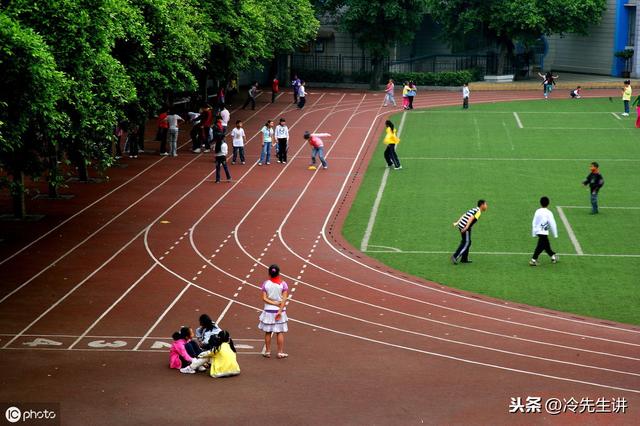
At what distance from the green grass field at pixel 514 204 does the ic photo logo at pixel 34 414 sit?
10232mm

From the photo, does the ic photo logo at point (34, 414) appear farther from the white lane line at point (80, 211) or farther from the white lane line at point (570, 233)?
the white lane line at point (570, 233)

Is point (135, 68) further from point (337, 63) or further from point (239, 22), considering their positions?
point (337, 63)

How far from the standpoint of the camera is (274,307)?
17.6 metres

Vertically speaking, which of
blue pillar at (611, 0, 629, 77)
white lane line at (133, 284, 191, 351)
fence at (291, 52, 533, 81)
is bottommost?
white lane line at (133, 284, 191, 351)

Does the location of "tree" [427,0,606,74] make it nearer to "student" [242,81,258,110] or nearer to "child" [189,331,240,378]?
"student" [242,81,258,110]

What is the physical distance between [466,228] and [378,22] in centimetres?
3927

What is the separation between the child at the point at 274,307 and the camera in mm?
17469

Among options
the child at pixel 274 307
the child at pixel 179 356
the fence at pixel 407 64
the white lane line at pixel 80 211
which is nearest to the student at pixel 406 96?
the fence at pixel 407 64

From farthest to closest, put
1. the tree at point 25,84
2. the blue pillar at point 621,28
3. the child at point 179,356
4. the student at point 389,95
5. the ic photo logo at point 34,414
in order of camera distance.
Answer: the blue pillar at point 621,28 < the student at point 389,95 < the tree at point 25,84 < the child at point 179,356 < the ic photo logo at point 34,414

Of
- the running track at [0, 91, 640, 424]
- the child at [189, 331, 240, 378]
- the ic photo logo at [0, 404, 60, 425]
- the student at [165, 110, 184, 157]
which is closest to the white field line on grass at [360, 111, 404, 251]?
the running track at [0, 91, 640, 424]

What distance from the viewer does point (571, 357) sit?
18031mm

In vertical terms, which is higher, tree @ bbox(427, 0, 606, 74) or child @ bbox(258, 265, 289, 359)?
tree @ bbox(427, 0, 606, 74)

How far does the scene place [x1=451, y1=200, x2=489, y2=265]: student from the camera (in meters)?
24.4

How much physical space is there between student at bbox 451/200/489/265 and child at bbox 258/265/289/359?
25.7 feet
